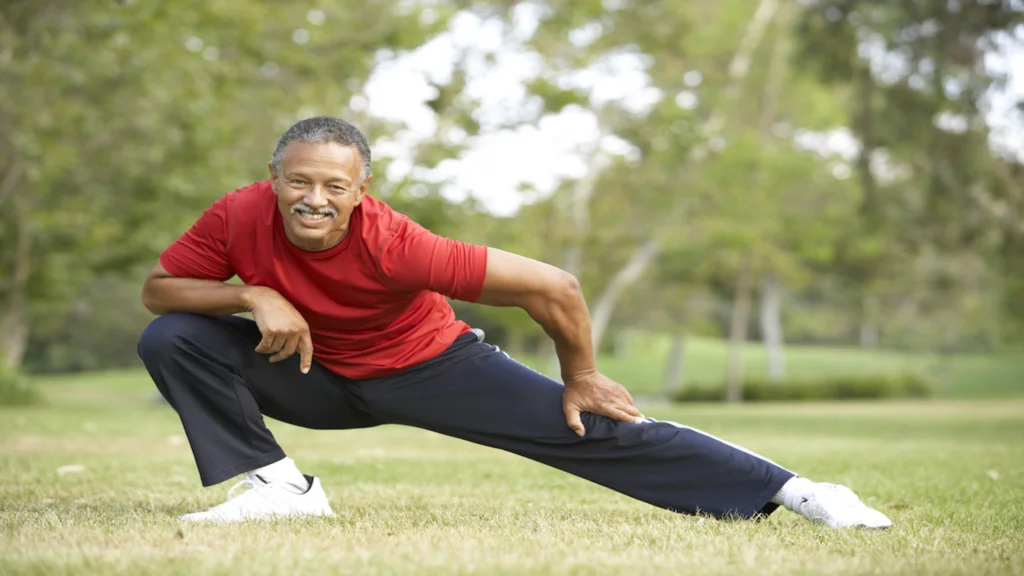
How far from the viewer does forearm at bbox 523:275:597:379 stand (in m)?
4.05

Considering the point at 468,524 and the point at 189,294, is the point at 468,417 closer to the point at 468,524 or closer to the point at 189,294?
the point at 468,524

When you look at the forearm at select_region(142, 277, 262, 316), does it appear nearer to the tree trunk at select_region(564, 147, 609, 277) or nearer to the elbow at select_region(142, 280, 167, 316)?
the elbow at select_region(142, 280, 167, 316)

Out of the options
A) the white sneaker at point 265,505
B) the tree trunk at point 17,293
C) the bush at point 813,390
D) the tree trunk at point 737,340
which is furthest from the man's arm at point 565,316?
the bush at point 813,390

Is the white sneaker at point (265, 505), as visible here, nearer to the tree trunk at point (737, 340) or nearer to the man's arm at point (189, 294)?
the man's arm at point (189, 294)

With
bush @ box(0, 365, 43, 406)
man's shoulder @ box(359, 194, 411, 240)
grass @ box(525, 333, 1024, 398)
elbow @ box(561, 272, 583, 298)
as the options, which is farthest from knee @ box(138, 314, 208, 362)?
grass @ box(525, 333, 1024, 398)

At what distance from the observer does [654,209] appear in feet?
98.0

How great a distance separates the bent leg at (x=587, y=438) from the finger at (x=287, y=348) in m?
0.37

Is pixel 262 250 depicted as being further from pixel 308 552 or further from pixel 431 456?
pixel 431 456

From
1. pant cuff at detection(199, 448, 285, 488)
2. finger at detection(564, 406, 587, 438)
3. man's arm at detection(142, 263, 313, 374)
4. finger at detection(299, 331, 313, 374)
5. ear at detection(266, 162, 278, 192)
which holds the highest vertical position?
ear at detection(266, 162, 278, 192)

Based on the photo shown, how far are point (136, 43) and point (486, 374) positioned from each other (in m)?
14.0

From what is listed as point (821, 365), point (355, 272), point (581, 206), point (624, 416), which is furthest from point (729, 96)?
point (821, 365)

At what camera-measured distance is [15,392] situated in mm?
18234

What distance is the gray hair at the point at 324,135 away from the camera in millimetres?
4004

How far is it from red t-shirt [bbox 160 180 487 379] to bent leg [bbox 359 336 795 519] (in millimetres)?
122
